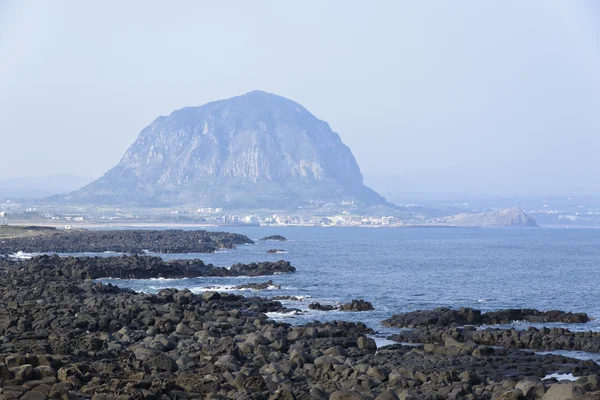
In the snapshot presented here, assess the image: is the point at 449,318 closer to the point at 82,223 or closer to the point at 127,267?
the point at 127,267

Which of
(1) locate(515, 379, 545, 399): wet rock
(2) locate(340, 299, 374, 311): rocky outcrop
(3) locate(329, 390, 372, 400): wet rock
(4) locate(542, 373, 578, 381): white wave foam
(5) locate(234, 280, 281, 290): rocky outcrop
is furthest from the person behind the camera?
(5) locate(234, 280, 281, 290): rocky outcrop

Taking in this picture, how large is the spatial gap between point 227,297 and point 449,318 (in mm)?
10152

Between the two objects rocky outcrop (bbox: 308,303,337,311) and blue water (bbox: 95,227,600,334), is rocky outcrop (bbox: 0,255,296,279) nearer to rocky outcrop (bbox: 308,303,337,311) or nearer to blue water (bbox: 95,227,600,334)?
blue water (bbox: 95,227,600,334)

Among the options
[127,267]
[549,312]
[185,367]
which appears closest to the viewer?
[185,367]

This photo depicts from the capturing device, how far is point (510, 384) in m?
18.9

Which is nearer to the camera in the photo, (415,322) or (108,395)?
(108,395)

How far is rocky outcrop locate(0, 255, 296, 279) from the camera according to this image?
168ft

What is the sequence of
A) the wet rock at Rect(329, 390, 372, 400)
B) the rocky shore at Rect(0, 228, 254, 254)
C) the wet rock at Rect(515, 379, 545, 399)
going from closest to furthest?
the wet rock at Rect(329, 390, 372, 400) → the wet rock at Rect(515, 379, 545, 399) → the rocky shore at Rect(0, 228, 254, 254)

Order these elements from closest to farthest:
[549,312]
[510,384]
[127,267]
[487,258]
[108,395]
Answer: [108,395] < [510,384] < [549,312] < [127,267] < [487,258]

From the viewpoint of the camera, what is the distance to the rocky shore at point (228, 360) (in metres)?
16.7

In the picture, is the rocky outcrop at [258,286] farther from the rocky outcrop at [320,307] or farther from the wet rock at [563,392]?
the wet rock at [563,392]

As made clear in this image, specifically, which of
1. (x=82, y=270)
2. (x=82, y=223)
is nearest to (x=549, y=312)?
(x=82, y=270)

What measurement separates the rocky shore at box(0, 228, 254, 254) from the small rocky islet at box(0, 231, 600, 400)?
44.4m

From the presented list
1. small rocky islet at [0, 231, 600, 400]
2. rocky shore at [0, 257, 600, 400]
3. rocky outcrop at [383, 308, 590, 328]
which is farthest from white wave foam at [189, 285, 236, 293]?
rocky outcrop at [383, 308, 590, 328]
